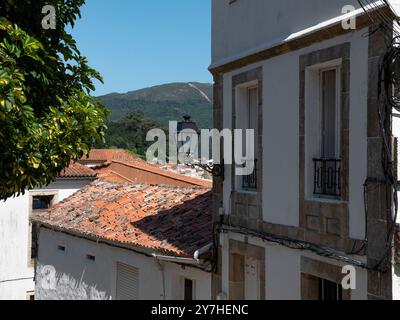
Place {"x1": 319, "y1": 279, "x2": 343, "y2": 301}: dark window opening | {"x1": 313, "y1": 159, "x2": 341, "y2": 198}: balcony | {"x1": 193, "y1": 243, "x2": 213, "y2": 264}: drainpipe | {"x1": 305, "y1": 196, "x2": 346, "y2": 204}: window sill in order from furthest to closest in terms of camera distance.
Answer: {"x1": 193, "y1": 243, "x2": 213, "y2": 264}: drainpipe, {"x1": 319, "y1": 279, "x2": 343, "y2": 301}: dark window opening, {"x1": 313, "y1": 159, "x2": 341, "y2": 198}: balcony, {"x1": 305, "y1": 196, "x2": 346, "y2": 204}: window sill

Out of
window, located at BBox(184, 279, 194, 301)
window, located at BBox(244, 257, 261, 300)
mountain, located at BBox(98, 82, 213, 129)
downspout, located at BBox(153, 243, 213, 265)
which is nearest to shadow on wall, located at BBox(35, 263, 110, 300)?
window, located at BBox(184, 279, 194, 301)

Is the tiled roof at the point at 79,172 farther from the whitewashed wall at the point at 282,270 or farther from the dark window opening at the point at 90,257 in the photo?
the whitewashed wall at the point at 282,270

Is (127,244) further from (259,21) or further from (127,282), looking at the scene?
(259,21)

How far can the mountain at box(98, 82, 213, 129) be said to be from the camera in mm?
103000

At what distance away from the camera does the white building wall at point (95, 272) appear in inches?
418

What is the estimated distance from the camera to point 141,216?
1324 cm

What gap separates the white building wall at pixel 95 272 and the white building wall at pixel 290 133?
271 centimetres

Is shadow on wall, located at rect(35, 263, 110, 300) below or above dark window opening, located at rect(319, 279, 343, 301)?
below

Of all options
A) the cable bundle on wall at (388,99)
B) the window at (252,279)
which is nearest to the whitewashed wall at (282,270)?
the window at (252,279)

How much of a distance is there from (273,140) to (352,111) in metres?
1.75

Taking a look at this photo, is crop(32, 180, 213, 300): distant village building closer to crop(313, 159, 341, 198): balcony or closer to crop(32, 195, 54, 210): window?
crop(313, 159, 341, 198): balcony

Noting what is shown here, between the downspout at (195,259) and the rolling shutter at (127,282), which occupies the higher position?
the downspout at (195,259)

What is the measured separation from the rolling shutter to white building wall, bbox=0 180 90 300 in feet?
41.3

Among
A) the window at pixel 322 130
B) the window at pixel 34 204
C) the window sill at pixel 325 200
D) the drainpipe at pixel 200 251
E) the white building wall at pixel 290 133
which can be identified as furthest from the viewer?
the window at pixel 34 204
